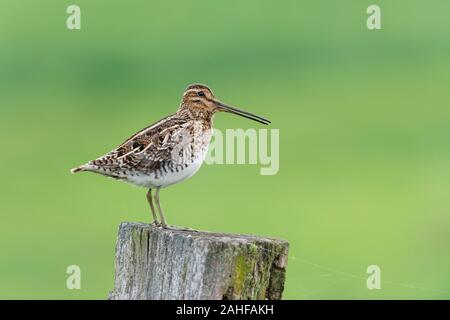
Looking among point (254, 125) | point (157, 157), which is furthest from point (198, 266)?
point (254, 125)

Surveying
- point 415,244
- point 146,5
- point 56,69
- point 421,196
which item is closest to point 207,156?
point 415,244

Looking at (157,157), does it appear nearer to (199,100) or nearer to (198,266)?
(199,100)

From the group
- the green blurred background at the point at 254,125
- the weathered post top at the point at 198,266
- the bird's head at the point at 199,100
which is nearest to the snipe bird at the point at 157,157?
the bird's head at the point at 199,100

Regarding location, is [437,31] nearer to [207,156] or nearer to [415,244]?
[415,244]

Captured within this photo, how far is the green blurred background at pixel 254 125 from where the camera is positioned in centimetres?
1608

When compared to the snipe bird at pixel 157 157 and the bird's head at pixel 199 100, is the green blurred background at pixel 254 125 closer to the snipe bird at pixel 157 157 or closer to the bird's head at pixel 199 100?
the bird's head at pixel 199 100

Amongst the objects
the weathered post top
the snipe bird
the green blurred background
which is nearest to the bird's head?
the snipe bird

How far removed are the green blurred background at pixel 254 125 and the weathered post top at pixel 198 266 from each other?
6.27 m

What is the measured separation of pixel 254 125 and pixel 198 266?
11.9 meters

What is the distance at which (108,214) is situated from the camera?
688 inches

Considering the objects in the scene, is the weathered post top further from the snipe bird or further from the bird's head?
the bird's head

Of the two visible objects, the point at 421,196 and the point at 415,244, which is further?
the point at 421,196

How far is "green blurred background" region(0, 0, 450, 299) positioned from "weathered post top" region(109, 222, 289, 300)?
6271 millimetres

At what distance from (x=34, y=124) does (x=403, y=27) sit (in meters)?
6.88
